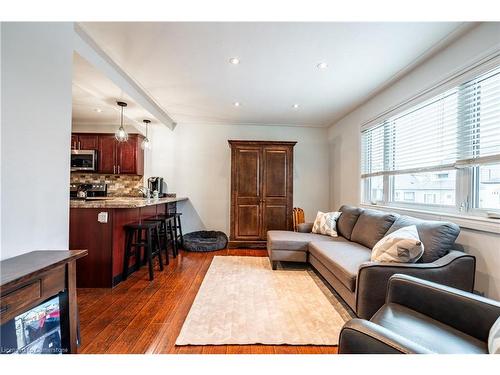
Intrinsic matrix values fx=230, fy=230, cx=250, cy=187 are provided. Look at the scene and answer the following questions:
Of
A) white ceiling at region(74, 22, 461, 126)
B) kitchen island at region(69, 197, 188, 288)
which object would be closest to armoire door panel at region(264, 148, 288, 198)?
white ceiling at region(74, 22, 461, 126)

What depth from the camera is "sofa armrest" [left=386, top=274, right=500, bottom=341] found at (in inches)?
46.6

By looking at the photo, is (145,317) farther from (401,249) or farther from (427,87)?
(427,87)

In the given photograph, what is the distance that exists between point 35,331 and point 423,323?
6.78ft

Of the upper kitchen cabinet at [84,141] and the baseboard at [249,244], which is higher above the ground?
the upper kitchen cabinet at [84,141]

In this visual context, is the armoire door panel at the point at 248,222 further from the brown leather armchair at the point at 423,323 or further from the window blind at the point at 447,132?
the brown leather armchair at the point at 423,323

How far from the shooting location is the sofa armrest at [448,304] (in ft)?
3.88

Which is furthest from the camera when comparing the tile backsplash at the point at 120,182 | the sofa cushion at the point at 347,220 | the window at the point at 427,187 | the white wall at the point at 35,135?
the tile backsplash at the point at 120,182

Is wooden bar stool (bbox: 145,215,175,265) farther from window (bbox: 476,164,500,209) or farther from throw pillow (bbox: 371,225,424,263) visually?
window (bbox: 476,164,500,209)

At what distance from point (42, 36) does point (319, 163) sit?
4.76 metres

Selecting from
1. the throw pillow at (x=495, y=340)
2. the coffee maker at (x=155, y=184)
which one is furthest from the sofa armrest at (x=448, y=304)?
the coffee maker at (x=155, y=184)

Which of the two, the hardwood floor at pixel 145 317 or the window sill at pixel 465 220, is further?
the window sill at pixel 465 220

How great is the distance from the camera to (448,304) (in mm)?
1287

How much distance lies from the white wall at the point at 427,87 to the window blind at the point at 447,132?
0.66 ft
